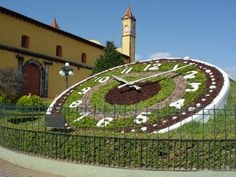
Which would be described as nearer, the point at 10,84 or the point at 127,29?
the point at 10,84

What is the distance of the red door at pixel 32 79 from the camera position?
2736 centimetres

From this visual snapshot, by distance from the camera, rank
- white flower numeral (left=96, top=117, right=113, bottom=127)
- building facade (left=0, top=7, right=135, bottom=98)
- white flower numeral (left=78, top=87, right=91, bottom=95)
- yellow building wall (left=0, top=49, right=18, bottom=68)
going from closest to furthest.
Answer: white flower numeral (left=96, top=117, right=113, bottom=127)
white flower numeral (left=78, top=87, right=91, bottom=95)
yellow building wall (left=0, top=49, right=18, bottom=68)
building facade (left=0, top=7, right=135, bottom=98)

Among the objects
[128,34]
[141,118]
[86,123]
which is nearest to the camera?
[141,118]

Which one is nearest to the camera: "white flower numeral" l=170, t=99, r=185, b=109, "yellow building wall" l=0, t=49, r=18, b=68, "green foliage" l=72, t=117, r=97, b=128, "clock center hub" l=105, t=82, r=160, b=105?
"green foliage" l=72, t=117, r=97, b=128

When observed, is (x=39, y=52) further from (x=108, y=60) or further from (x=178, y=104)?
(x=178, y=104)

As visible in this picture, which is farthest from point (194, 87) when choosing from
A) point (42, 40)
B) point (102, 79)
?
point (42, 40)

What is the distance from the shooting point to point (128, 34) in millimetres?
44906

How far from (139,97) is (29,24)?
2022 cm

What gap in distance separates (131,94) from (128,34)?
35251 mm

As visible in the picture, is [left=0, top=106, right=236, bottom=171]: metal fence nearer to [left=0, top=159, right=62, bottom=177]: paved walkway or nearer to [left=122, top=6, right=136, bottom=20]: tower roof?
[left=0, top=159, right=62, bottom=177]: paved walkway

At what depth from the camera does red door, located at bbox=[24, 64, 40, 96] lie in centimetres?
2736

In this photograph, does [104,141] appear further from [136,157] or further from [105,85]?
[105,85]

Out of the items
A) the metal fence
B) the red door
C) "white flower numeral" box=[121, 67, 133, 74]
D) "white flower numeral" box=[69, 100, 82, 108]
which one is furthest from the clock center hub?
the red door

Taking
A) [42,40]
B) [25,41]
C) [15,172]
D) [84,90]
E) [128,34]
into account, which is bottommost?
[15,172]
